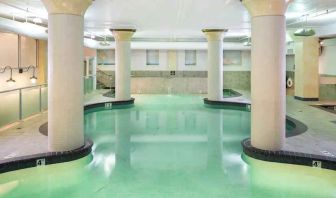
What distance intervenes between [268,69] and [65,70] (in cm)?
391

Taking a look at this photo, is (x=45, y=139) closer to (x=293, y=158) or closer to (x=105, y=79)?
(x=293, y=158)

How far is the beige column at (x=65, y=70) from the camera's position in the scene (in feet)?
20.6

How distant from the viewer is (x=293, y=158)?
6168 millimetres

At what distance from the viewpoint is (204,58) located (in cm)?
2262

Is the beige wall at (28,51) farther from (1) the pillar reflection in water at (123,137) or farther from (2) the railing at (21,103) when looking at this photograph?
(1) the pillar reflection in water at (123,137)

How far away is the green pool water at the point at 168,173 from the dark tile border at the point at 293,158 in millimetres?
98

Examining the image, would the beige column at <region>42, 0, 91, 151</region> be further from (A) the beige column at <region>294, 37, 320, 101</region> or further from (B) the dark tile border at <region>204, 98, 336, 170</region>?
(A) the beige column at <region>294, 37, 320, 101</region>

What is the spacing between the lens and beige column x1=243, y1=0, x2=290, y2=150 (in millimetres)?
6348

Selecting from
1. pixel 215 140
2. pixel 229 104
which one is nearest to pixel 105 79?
pixel 229 104

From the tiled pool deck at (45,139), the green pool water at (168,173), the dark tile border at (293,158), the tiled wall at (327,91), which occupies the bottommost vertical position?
the green pool water at (168,173)

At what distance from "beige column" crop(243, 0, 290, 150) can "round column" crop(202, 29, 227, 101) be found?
8436 millimetres

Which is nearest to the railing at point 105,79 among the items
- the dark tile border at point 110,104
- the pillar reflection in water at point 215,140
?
the dark tile border at point 110,104

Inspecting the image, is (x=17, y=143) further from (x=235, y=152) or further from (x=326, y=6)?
(x=326, y=6)

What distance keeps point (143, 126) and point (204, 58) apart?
13.2m
